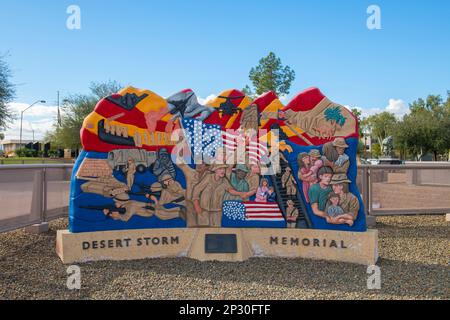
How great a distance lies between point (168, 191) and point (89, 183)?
120cm

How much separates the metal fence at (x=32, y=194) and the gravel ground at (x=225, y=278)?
0.76 metres

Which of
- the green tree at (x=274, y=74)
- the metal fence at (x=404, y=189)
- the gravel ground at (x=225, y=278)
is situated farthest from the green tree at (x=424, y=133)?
the gravel ground at (x=225, y=278)

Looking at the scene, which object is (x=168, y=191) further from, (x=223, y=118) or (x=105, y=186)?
(x=223, y=118)

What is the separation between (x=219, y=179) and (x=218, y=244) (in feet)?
3.29

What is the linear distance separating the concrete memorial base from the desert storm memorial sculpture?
0.6 inches

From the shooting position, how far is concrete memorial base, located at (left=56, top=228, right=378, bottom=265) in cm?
599

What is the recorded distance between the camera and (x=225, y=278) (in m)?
5.28

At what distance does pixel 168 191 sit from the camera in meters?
6.29

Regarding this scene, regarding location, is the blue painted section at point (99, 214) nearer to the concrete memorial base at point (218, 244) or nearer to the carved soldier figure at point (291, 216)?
the concrete memorial base at point (218, 244)

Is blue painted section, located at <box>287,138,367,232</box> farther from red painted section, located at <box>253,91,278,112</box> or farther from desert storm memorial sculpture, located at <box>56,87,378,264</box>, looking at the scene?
red painted section, located at <box>253,91,278,112</box>

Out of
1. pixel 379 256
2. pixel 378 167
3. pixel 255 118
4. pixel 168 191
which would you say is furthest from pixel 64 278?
pixel 378 167

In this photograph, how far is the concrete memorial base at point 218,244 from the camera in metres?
5.99

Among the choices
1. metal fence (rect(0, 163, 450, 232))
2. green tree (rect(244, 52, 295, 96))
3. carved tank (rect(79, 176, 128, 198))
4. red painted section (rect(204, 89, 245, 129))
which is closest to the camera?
carved tank (rect(79, 176, 128, 198))

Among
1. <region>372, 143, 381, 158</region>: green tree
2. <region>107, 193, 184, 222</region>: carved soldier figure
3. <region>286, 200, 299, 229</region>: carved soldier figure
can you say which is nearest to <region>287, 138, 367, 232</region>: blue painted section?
<region>286, 200, 299, 229</region>: carved soldier figure
